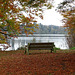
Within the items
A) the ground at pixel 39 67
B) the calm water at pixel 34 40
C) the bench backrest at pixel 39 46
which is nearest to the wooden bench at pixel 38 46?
the bench backrest at pixel 39 46

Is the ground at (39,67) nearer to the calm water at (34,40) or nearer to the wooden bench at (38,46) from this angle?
the wooden bench at (38,46)

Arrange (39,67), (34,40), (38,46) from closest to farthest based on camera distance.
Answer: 1. (39,67)
2. (38,46)
3. (34,40)

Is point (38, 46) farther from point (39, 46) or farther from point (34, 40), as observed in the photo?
point (34, 40)

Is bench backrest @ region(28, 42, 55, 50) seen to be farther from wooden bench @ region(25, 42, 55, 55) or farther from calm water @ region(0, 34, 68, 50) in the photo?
calm water @ region(0, 34, 68, 50)

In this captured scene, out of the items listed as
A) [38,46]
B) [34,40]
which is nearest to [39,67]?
[38,46]

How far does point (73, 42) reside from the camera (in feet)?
47.6

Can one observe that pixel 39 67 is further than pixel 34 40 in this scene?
No

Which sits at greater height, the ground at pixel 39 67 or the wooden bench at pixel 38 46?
the wooden bench at pixel 38 46

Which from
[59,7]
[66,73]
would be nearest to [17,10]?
[59,7]

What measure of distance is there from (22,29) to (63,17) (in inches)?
162

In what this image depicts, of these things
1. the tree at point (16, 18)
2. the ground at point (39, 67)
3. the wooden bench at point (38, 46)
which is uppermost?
the tree at point (16, 18)

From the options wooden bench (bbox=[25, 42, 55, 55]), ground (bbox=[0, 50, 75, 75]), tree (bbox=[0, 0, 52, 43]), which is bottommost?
ground (bbox=[0, 50, 75, 75])

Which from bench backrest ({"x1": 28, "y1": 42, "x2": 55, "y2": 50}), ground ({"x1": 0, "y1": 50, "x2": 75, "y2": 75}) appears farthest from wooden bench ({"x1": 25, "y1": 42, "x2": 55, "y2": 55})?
ground ({"x1": 0, "y1": 50, "x2": 75, "y2": 75})

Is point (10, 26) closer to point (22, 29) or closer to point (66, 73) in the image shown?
point (22, 29)
